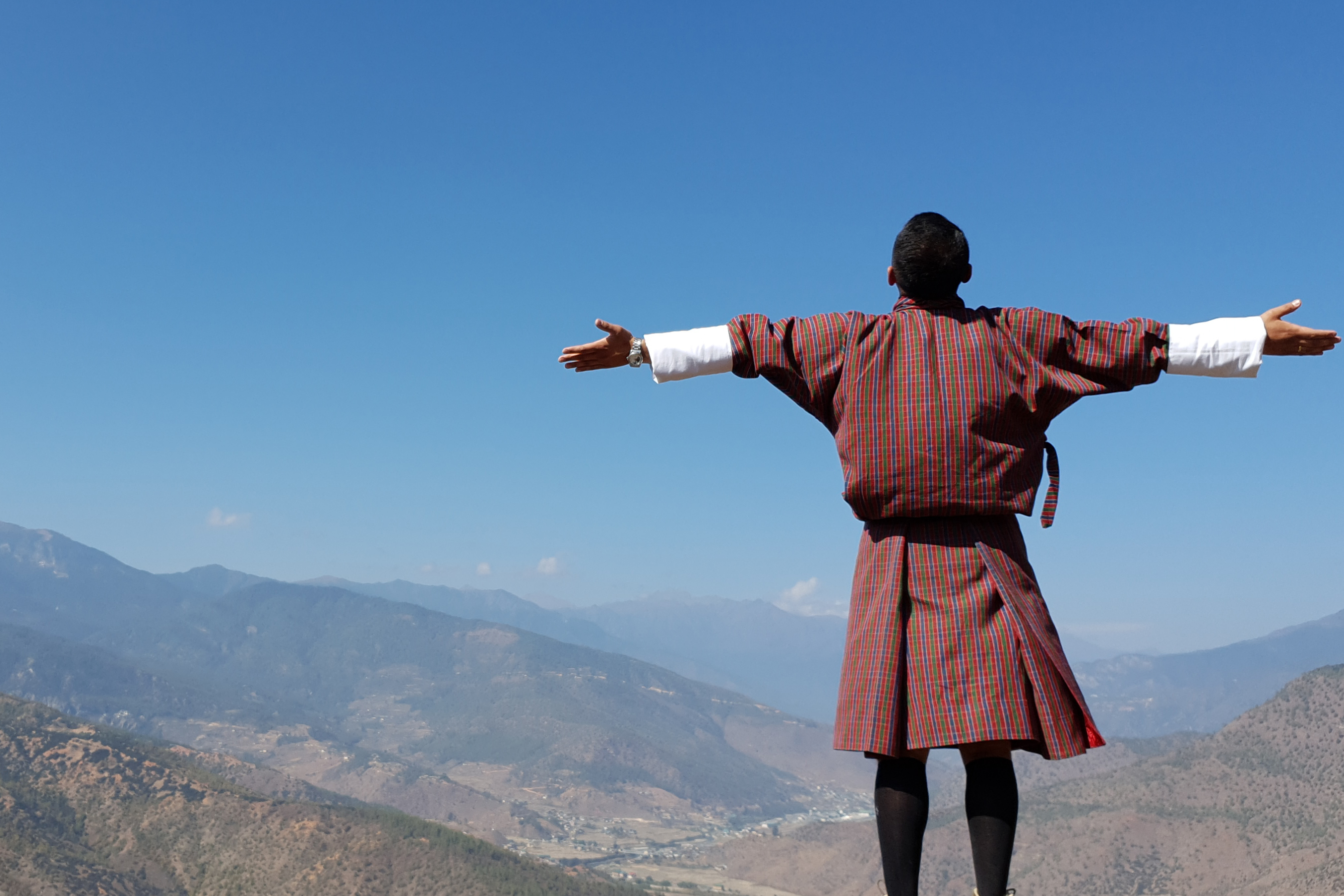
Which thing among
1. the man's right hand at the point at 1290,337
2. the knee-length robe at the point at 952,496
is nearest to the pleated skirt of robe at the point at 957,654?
the knee-length robe at the point at 952,496

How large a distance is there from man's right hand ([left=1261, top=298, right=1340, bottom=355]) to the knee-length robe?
482 mm

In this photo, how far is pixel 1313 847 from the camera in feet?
313

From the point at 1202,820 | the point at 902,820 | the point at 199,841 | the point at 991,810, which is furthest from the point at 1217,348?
the point at 1202,820

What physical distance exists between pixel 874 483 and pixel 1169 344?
1.29 meters

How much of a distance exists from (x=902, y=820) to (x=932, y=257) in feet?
6.70

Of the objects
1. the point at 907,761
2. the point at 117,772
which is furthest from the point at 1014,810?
the point at 117,772

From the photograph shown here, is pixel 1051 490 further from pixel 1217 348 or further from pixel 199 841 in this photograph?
pixel 199 841

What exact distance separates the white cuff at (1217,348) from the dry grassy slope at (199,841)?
318 ft

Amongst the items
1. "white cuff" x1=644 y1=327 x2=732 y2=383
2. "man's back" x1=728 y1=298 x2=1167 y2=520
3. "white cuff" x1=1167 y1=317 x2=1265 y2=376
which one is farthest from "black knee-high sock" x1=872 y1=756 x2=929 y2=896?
"white cuff" x1=1167 y1=317 x2=1265 y2=376

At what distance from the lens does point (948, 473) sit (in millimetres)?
3639

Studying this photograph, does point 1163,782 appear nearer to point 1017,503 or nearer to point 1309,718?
point 1309,718

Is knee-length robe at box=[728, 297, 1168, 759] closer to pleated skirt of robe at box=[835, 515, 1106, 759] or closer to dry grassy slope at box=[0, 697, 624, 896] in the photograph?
pleated skirt of robe at box=[835, 515, 1106, 759]

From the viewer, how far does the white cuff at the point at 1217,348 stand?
13.0 feet

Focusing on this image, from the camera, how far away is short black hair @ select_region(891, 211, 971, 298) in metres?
3.99
